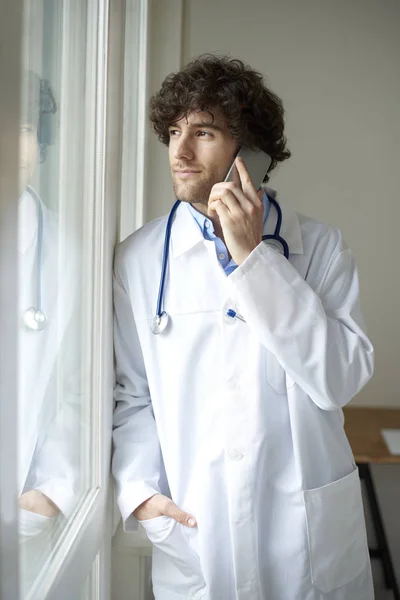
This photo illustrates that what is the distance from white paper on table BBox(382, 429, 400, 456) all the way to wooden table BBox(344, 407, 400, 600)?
0.01 m

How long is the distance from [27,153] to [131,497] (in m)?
0.82

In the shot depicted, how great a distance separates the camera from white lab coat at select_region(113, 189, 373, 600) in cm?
133

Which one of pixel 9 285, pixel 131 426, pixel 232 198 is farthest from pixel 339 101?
pixel 9 285

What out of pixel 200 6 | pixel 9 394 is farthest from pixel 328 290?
pixel 200 6

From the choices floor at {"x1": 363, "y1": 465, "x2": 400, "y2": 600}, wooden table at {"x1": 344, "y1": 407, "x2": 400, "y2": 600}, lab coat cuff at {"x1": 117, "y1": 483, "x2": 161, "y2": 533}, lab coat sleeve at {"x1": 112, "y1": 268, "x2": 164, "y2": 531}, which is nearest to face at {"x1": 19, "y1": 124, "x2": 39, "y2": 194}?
lab coat sleeve at {"x1": 112, "y1": 268, "x2": 164, "y2": 531}

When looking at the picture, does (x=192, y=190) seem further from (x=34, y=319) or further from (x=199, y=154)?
(x=34, y=319)

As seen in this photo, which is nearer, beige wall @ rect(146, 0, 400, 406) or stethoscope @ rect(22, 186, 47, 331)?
stethoscope @ rect(22, 186, 47, 331)

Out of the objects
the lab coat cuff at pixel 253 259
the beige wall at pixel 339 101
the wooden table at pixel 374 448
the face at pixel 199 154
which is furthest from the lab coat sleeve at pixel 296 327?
the beige wall at pixel 339 101

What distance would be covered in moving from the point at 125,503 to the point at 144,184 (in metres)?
1.14

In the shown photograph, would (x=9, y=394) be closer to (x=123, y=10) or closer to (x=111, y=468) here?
(x=111, y=468)

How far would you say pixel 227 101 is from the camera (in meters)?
1.49

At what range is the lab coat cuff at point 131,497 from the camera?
1.41 meters

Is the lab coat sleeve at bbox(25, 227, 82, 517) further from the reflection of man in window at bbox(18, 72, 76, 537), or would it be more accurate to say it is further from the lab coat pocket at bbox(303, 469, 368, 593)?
the lab coat pocket at bbox(303, 469, 368, 593)

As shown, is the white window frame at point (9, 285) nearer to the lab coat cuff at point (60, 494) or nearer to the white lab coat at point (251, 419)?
the lab coat cuff at point (60, 494)
